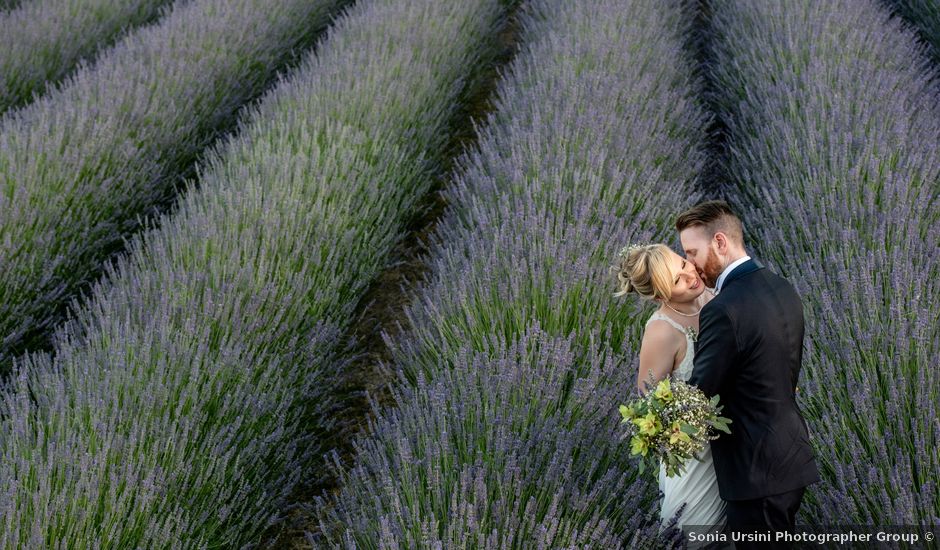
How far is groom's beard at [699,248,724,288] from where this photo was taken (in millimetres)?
1740

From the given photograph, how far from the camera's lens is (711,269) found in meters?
1.76

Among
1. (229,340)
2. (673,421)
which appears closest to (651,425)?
(673,421)

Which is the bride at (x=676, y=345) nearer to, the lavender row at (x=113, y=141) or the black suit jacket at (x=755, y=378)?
the black suit jacket at (x=755, y=378)

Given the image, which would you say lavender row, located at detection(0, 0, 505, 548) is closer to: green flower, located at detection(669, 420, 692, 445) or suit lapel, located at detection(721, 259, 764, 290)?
green flower, located at detection(669, 420, 692, 445)

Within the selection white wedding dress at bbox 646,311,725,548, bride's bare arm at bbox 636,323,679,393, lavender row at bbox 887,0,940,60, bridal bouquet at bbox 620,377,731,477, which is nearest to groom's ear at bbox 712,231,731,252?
bride's bare arm at bbox 636,323,679,393

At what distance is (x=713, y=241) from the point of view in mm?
1732

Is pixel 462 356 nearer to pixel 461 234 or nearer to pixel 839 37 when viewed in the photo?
pixel 461 234

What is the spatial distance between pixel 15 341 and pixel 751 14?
415 centimetres

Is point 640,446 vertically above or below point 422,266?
above

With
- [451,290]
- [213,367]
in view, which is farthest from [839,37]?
[213,367]

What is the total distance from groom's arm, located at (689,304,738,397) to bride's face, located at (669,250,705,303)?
195 millimetres

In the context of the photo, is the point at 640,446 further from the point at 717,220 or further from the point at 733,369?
the point at 717,220

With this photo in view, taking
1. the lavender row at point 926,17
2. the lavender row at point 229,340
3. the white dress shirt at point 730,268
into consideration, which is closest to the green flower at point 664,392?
the white dress shirt at point 730,268

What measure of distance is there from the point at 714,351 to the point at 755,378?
0.35 feet
